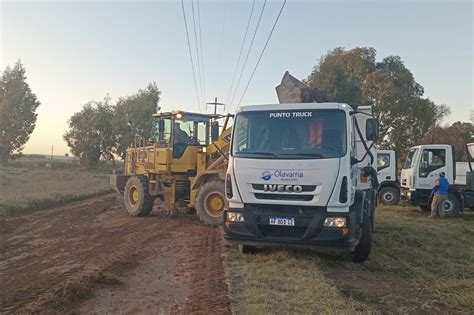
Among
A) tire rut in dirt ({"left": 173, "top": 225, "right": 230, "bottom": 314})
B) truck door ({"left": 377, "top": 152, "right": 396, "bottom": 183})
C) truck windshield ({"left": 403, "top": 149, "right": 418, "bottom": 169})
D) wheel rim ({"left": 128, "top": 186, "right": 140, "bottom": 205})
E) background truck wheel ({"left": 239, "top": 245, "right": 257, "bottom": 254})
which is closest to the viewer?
tire rut in dirt ({"left": 173, "top": 225, "right": 230, "bottom": 314})

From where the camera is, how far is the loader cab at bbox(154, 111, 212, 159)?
13094mm

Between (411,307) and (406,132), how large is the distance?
28198mm

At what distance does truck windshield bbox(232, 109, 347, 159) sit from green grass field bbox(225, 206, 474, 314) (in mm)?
1814

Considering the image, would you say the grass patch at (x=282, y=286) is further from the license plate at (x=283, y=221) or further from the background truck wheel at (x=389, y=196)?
the background truck wheel at (x=389, y=196)

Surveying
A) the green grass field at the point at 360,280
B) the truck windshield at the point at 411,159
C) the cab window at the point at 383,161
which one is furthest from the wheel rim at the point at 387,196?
the green grass field at the point at 360,280

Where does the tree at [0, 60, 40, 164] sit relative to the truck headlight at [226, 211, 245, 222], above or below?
above

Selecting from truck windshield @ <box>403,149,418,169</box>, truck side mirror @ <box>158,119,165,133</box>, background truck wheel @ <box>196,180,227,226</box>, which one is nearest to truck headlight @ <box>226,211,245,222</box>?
background truck wheel @ <box>196,180,227,226</box>

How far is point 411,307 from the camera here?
568cm

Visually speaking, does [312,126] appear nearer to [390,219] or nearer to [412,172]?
[390,219]

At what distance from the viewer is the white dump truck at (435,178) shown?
16859mm

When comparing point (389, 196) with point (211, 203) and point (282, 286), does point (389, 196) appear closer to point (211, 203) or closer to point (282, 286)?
point (211, 203)

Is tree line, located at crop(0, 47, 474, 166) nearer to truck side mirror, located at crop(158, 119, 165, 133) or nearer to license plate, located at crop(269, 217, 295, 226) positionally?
truck side mirror, located at crop(158, 119, 165, 133)

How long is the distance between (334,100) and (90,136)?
136 feet

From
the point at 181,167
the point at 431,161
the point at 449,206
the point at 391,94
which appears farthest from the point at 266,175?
the point at 391,94
